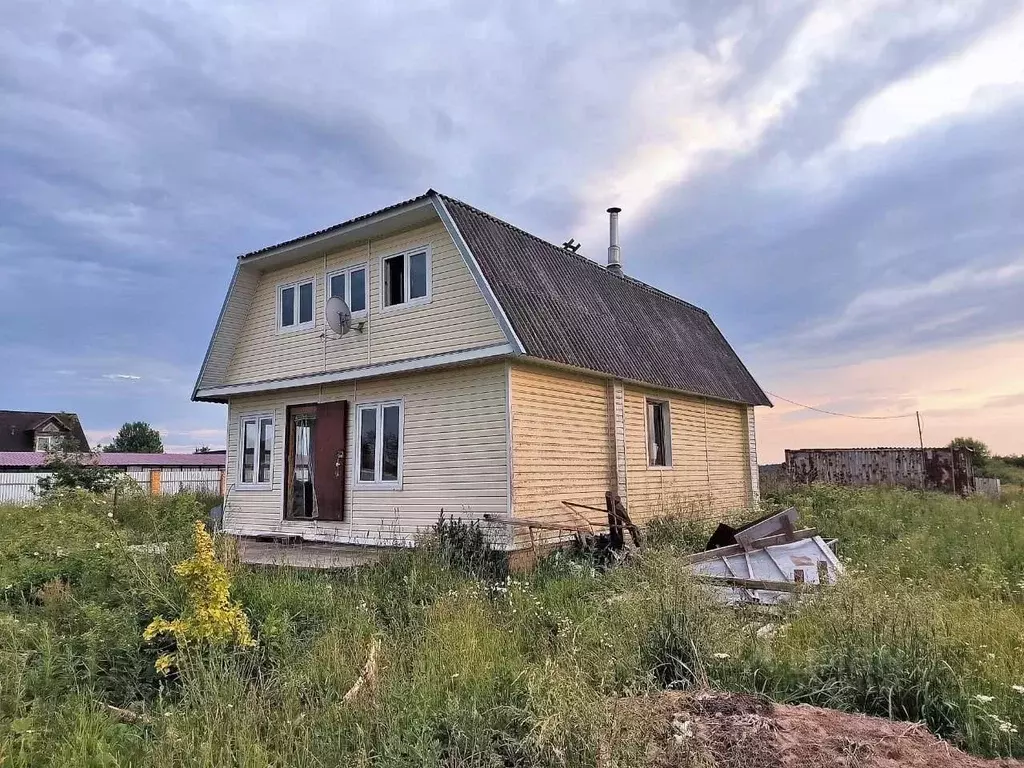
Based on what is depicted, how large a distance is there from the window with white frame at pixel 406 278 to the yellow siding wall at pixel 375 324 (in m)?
0.12

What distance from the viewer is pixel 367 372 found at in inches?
455

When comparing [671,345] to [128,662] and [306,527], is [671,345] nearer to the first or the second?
[306,527]

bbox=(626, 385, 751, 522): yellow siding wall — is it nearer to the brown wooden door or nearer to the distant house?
the distant house

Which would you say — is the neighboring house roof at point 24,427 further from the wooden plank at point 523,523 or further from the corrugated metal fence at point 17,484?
the wooden plank at point 523,523

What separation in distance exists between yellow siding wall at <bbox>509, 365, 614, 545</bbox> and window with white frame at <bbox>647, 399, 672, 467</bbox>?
166cm

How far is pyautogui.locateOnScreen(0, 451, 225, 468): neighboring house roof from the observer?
36.7 metres

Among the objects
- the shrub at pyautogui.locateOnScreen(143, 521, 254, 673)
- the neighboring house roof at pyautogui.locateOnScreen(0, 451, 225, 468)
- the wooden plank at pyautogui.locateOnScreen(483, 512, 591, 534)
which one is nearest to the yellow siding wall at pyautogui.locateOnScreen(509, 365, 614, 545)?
the wooden plank at pyautogui.locateOnScreen(483, 512, 591, 534)

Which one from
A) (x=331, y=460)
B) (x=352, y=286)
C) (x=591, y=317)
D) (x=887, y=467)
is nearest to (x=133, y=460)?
(x=331, y=460)

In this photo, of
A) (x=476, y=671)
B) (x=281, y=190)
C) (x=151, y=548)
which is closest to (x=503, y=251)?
(x=281, y=190)

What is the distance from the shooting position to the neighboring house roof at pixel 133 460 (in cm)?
3666

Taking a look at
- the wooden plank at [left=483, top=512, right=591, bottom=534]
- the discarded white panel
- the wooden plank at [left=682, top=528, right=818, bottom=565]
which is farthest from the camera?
the wooden plank at [left=483, top=512, right=591, bottom=534]

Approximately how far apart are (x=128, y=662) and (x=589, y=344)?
828cm

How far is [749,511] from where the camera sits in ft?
53.5

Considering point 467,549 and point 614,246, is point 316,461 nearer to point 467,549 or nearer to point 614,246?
point 467,549
